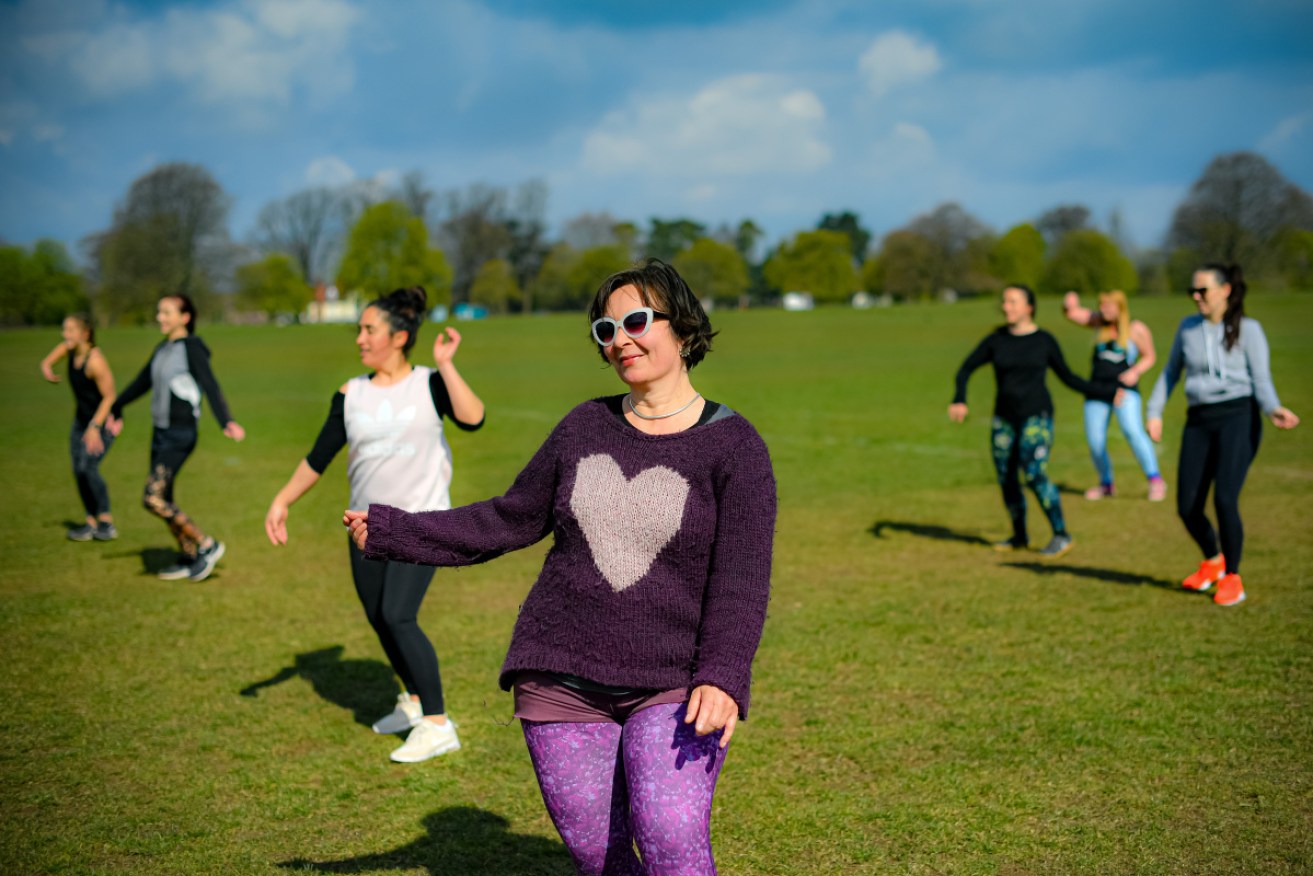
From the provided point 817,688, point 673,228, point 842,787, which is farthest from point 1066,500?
point 673,228

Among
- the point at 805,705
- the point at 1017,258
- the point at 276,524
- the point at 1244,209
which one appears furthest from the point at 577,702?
the point at 1017,258

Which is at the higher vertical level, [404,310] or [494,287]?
[494,287]

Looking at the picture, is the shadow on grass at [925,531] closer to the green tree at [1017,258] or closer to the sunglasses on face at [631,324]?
the sunglasses on face at [631,324]

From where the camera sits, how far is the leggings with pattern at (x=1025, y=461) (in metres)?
9.82

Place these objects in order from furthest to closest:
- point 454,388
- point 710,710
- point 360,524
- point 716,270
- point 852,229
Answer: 1. point 852,229
2. point 716,270
3. point 454,388
4. point 360,524
5. point 710,710

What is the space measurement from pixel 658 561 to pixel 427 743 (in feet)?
10.1

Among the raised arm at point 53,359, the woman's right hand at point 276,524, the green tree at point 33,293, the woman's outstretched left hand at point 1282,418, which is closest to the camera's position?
the woman's right hand at point 276,524

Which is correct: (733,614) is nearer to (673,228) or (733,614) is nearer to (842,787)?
(842,787)

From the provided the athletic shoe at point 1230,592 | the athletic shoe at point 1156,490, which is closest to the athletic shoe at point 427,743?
the athletic shoe at point 1230,592

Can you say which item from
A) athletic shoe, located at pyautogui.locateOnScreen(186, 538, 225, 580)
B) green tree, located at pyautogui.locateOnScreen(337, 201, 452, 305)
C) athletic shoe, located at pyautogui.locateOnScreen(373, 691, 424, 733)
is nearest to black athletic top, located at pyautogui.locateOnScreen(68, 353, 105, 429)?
athletic shoe, located at pyautogui.locateOnScreen(186, 538, 225, 580)

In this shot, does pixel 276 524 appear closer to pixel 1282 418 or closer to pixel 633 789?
pixel 633 789

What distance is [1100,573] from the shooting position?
30.7ft

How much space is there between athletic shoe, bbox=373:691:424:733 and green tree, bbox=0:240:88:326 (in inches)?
3634

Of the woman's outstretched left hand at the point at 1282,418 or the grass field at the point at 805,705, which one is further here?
the woman's outstretched left hand at the point at 1282,418
